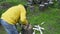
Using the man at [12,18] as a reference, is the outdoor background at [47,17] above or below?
below

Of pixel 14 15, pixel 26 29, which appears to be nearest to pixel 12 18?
pixel 14 15

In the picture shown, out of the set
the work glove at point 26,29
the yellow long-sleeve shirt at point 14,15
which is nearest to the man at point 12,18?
the yellow long-sleeve shirt at point 14,15

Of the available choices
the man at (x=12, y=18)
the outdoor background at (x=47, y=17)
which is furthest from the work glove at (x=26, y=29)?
the outdoor background at (x=47, y=17)

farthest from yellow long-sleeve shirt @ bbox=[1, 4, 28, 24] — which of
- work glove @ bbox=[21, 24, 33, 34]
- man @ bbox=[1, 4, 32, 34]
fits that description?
work glove @ bbox=[21, 24, 33, 34]

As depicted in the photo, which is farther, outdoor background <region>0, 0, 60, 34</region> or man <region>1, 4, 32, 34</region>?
outdoor background <region>0, 0, 60, 34</region>

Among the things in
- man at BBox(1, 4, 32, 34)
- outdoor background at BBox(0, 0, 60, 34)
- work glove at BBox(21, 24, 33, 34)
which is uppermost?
man at BBox(1, 4, 32, 34)

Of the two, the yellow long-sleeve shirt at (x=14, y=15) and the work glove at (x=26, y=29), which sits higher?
the yellow long-sleeve shirt at (x=14, y=15)

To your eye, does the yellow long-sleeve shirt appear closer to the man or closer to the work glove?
the man

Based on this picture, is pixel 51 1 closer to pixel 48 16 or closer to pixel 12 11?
pixel 48 16

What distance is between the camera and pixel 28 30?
4945 millimetres

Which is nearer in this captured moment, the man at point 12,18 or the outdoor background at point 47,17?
the man at point 12,18

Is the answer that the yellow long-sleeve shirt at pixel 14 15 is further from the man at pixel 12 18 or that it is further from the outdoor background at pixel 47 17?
the outdoor background at pixel 47 17

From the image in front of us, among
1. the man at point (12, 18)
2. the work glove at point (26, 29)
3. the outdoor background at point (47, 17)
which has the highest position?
the man at point (12, 18)

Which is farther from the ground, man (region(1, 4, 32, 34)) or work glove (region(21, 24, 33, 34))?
man (region(1, 4, 32, 34))
